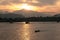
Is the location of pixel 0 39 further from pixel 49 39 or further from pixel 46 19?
pixel 46 19

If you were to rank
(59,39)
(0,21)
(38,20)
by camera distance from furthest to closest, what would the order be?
(38,20), (0,21), (59,39)

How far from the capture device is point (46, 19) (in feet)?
627

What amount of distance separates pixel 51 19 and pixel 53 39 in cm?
13283

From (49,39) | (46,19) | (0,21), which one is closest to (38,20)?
(46,19)

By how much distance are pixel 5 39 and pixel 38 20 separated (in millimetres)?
125759

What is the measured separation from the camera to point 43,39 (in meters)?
62.3

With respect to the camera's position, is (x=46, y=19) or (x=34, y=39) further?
(x=46, y=19)

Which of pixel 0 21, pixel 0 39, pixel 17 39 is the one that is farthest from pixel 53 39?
pixel 0 21

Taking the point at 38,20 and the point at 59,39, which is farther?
the point at 38,20

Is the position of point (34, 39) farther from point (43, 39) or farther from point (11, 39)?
point (11, 39)

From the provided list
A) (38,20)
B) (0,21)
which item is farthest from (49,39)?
(38,20)

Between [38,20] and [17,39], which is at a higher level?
[17,39]

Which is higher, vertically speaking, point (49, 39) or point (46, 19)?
point (49, 39)

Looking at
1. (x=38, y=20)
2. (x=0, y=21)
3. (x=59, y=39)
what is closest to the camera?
(x=59, y=39)
